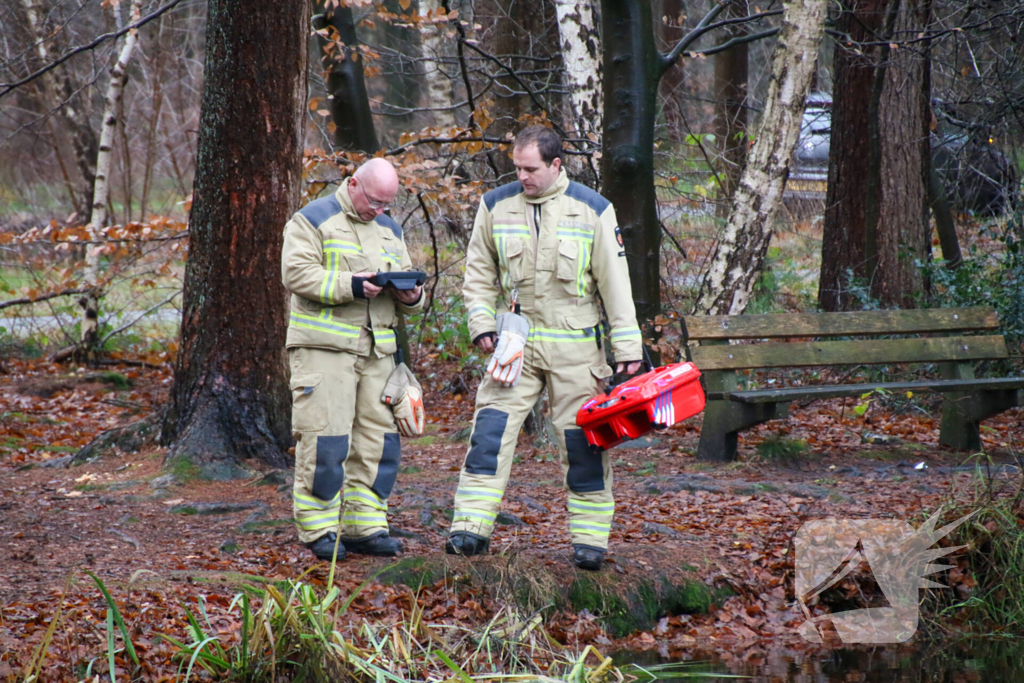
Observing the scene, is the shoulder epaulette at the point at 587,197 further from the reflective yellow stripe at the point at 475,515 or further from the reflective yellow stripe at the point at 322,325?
the reflective yellow stripe at the point at 475,515

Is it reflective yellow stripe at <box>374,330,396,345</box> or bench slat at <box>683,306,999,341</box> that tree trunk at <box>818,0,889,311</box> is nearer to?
bench slat at <box>683,306,999,341</box>

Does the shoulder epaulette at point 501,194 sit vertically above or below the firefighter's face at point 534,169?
below

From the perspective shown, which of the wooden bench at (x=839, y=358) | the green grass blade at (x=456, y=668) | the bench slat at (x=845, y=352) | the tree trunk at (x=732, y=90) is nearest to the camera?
the green grass blade at (x=456, y=668)

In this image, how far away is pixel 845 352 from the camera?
717cm

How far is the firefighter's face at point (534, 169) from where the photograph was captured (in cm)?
417

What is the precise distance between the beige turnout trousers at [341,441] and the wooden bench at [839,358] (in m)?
2.90

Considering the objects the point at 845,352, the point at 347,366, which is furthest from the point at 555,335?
the point at 845,352

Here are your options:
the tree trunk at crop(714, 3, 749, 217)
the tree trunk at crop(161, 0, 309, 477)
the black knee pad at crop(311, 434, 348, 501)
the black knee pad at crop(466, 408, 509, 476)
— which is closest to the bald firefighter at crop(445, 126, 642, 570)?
the black knee pad at crop(466, 408, 509, 476)

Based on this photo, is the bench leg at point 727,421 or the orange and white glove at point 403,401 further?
the bench leg at point 727,421

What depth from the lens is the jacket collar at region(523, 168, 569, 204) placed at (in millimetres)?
4289

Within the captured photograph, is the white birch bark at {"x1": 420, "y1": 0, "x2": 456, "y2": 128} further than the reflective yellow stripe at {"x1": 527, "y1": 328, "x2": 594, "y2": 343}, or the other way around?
the white birch bark at {"x1": 420, "y1": 0, "x2": 456, "y2": 128}

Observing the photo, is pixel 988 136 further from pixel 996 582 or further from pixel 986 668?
pixel 986 668

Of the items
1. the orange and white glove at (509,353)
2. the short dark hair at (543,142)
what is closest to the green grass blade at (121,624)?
the orange and white glove at (509,353)

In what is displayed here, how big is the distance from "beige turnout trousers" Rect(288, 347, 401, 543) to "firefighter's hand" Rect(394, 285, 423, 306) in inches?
12.0
